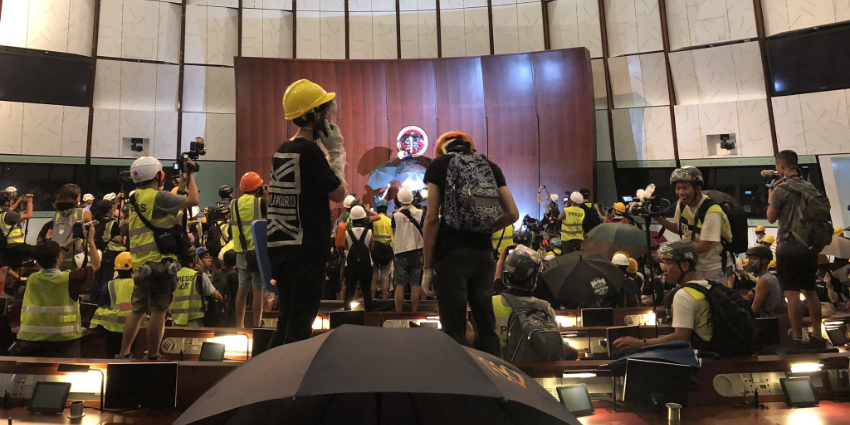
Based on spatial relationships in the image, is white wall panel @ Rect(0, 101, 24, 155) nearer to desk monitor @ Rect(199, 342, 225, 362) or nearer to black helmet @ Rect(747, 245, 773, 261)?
desk monitor @ Rect(199, 342, 225, 362)

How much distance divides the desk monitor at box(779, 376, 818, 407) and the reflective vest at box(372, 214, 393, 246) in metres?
4.96

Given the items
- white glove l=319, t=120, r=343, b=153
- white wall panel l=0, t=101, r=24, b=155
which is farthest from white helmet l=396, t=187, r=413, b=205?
white wall panel l=0, t=101, r=24, b=155

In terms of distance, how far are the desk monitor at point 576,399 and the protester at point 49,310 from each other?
11.0 feet

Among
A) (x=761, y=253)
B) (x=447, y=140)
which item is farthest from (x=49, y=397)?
(x=761, y=253)

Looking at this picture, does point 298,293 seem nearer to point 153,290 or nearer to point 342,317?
point 153,290

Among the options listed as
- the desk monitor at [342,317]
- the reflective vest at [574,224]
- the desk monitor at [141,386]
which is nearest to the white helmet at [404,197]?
the desk monitor at [342,317]

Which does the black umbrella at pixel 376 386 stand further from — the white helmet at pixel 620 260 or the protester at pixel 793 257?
the white helmet at pixel 620 260

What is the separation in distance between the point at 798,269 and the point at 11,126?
13064mm

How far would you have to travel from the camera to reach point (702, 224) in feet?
14.9

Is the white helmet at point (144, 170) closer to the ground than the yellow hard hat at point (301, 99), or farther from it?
closer to the ground

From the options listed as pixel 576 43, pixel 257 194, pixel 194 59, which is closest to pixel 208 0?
pixel 194 59

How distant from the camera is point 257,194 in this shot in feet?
18.2

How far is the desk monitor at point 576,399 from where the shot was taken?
288 cm

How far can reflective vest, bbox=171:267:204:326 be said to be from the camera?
534cm
